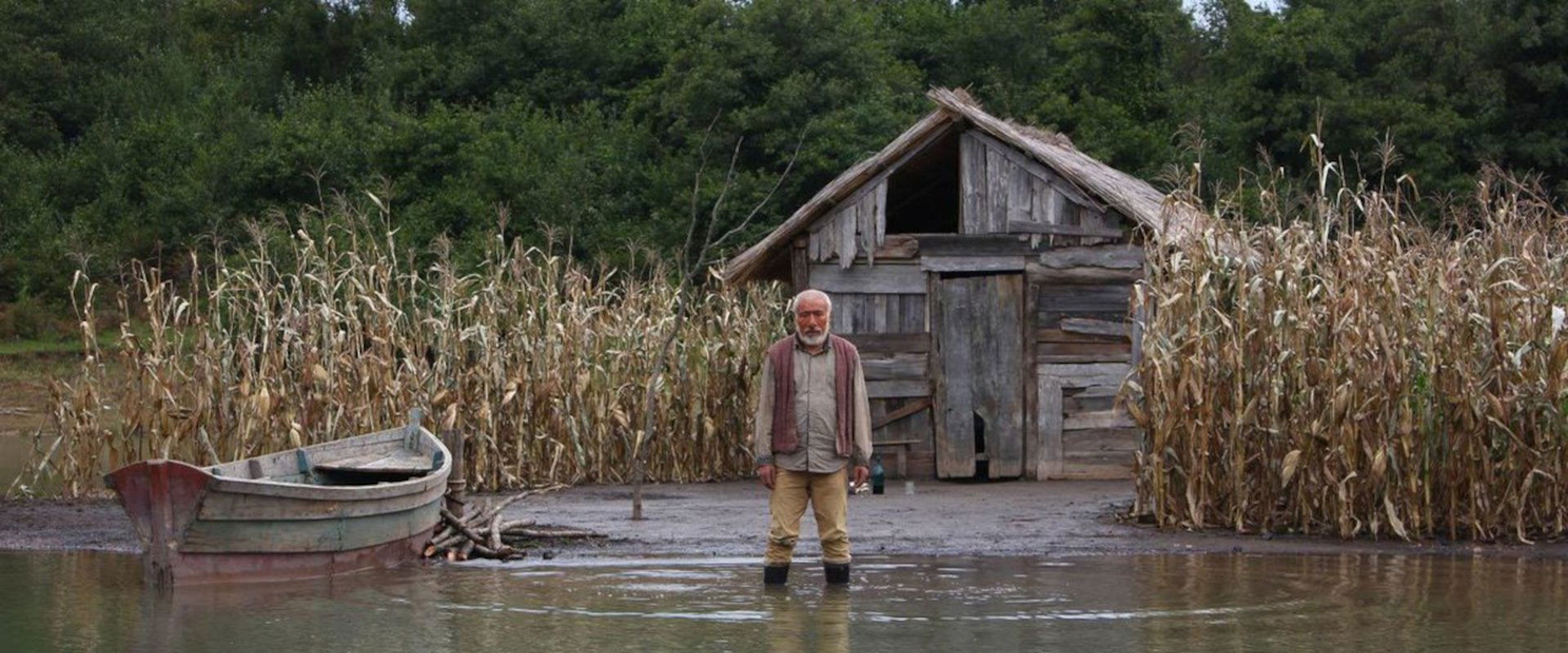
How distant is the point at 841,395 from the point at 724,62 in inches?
717

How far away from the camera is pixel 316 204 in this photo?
30984mm

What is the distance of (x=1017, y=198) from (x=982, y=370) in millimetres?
1570

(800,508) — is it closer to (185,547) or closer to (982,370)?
(185,547)

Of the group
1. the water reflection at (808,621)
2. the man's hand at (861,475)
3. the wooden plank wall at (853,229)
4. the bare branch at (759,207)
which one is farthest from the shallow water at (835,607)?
the wooden plank wall at (853,229)

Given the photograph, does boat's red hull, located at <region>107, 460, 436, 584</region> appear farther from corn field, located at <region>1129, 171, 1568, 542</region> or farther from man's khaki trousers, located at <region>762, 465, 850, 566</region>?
corn field, located at <region>1129, 171, 1568, 542</region>

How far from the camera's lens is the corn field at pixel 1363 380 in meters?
12.6

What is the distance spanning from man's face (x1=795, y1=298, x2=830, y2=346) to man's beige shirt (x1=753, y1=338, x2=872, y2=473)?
10cm

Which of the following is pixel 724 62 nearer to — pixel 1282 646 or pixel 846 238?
pixel 846 238

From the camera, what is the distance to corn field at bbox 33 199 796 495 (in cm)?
1561

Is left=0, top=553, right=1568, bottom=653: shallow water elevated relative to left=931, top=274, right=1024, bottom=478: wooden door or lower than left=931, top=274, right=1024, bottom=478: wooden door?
lower

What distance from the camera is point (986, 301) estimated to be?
57.7 ft

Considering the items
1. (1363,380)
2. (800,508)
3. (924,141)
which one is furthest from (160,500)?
(924,141)

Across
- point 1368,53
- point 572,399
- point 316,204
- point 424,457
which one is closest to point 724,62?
point 316,204

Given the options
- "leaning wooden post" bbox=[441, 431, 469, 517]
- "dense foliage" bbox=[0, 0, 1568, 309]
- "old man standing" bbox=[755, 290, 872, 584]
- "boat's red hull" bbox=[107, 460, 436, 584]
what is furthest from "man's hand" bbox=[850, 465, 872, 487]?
"dense foliage" bbox=[0, 0, 1568, 309]
